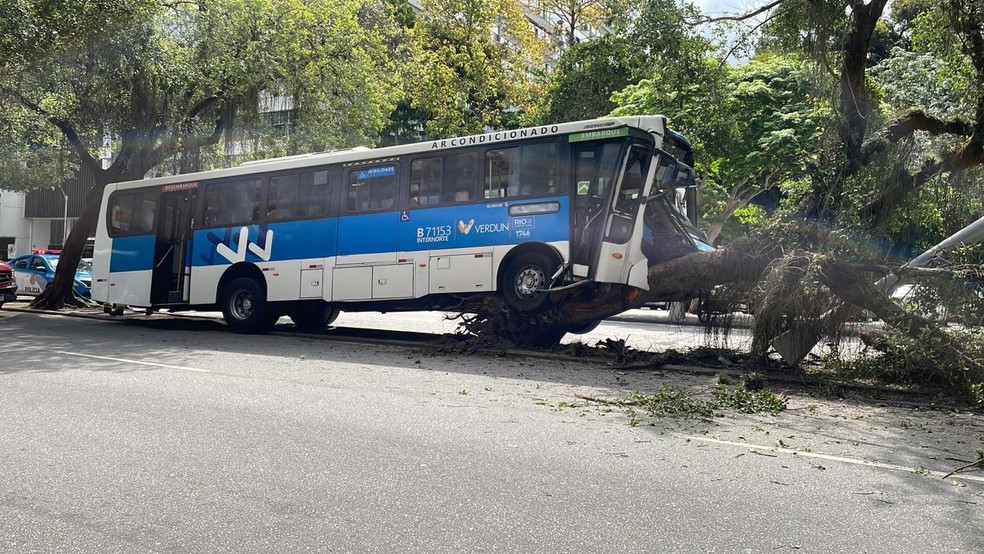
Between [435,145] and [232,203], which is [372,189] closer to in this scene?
[435,145]

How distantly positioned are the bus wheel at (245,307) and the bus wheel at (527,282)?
538cm

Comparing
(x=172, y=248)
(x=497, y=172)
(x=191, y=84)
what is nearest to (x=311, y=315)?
(x=172, y=248)

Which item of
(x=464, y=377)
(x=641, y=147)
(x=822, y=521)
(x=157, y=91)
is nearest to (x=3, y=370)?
(x=464, y=377)

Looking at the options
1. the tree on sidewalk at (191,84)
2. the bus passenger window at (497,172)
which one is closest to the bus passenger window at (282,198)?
the bus passenger window at (497,172)

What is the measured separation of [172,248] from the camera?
16.7 metres

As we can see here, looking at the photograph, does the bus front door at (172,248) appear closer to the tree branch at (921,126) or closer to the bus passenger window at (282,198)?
the bus passenger window at (282,198)

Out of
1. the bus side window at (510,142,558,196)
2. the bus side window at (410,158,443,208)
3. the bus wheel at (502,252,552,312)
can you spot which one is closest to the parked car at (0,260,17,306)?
the bus side window at (410,158,443,208)

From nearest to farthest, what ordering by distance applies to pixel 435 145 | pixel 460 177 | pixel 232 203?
pixel 460 177 < pixel 435 145 < pixel 232 203

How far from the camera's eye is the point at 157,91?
20094 millimetres

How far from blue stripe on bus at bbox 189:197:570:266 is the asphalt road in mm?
3310

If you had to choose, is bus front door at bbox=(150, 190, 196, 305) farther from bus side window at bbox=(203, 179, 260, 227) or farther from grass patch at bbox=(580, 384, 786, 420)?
grass patch at bbox=(580, 384, 786, 420)

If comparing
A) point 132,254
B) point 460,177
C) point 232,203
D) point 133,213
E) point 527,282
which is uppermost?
point 460,177

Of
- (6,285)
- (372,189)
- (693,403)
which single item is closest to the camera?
(693,403)

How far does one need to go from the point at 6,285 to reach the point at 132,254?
22.8 ft
